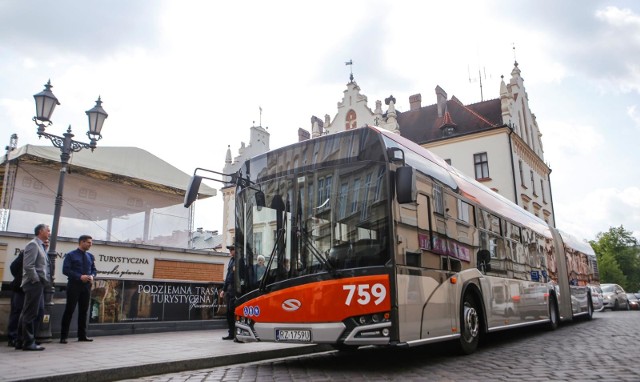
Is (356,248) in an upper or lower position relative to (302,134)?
lower

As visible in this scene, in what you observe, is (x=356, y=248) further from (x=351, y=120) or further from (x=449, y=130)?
(x=351, y=120)

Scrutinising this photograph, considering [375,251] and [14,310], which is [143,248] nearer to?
[14,310]

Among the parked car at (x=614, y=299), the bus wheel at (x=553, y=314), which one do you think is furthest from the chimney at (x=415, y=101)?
the bus wheel at (x=553, y=314)

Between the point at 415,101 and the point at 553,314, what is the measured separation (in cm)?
3071

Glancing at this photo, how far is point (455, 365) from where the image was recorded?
6.93 m

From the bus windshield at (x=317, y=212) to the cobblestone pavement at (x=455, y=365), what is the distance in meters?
1.28

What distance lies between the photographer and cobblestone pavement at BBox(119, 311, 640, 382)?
234 inches

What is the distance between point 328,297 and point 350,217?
1.06 metres

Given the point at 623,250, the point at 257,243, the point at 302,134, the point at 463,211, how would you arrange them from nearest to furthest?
the point at 257,243 → the point at 463,211 → the point at 302,134 → the point at 623,250

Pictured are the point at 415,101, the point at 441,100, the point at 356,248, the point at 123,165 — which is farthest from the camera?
the point at 415,101

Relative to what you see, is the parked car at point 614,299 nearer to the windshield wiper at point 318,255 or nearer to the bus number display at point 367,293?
the bus number display at point 367,293

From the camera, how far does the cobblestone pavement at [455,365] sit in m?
5.95

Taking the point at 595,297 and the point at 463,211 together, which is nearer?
the point at 463,211

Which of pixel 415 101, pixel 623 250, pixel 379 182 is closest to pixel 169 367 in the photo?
pixel 379 182
